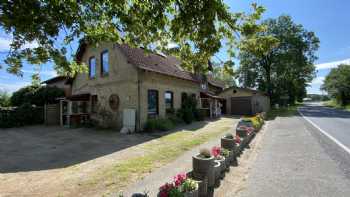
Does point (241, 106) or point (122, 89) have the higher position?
point (122, 89)

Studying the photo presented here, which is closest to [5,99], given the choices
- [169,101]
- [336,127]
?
[169,101]

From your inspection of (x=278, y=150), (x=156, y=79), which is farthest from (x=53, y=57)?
(x=156, y=79)

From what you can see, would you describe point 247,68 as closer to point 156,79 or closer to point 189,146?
point 156,79

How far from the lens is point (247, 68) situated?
42031 mm

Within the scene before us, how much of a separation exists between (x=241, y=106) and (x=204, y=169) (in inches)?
972

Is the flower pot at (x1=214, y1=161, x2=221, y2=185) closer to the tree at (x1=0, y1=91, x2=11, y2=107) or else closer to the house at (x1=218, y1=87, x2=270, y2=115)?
the house at (x1=218, y1=87, x2=270, y2=115)

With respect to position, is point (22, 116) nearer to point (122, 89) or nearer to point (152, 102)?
point (122, 89)

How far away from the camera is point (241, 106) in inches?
1093

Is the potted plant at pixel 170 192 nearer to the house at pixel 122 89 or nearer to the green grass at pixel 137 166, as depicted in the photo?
the green grass at pixel 137 166

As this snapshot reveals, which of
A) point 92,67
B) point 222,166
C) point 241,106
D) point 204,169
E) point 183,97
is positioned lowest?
point 222,166

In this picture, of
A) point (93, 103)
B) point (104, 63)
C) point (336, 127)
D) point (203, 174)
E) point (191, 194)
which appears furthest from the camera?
point (93, 103)

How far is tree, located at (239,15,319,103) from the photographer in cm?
3697

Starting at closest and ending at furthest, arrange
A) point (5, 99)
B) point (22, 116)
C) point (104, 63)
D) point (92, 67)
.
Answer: point (104, 63) → point (22, 116) → point (92, 67) → point (5, 99)

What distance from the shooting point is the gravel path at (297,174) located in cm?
434
